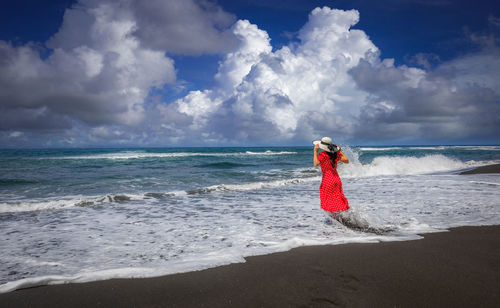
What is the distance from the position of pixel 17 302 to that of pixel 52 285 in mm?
398

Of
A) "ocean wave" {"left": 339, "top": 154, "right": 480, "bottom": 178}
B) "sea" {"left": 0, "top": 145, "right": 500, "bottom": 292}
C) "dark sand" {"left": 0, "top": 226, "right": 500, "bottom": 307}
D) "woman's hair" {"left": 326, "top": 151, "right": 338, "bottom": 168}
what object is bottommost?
"sea" {"left": 0, "top": 145, "right": 500, "bottom": 292}

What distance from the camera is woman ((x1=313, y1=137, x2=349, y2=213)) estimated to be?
526 cm

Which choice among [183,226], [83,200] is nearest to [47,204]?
[83,200]

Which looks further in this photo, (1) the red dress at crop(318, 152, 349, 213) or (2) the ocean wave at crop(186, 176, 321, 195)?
(2) the ocean wave at crop(186, 176, 321, 195)

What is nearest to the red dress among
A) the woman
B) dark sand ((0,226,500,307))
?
the woman

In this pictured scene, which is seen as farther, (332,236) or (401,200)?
(401,200)

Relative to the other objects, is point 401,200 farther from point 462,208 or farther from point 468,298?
point 468,298

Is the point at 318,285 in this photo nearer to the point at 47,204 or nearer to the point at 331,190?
the point at 331,190

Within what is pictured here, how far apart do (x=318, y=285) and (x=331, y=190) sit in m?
2.67

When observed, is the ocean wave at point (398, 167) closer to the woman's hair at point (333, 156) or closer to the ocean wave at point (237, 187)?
the ocean wave at point (237, 187)

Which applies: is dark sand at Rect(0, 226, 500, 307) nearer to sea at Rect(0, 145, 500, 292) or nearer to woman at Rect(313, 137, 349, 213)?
sea at Rect(0, 145, 500, 292)

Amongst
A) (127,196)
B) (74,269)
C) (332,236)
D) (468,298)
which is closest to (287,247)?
(332,236)

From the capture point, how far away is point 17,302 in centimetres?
284

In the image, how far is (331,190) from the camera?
534cm
